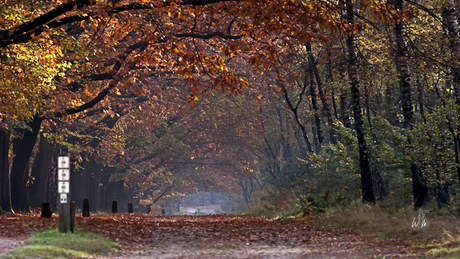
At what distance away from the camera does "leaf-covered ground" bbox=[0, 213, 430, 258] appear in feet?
31.8

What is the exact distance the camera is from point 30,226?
43.5ft

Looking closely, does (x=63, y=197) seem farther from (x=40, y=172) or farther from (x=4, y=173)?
(x=40, y=172)

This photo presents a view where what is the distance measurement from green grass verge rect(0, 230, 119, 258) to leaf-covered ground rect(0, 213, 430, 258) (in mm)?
447

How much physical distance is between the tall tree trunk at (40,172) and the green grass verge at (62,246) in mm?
13985

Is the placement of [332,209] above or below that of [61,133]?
below

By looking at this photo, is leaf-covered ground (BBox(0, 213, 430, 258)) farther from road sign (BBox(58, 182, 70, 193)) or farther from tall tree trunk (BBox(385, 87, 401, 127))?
tall tree trunk (BBox(385, 87, 401, 127))

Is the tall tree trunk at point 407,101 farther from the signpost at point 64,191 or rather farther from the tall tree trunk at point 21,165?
the tall tree trunk at point 21,165

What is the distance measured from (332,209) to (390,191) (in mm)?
2874

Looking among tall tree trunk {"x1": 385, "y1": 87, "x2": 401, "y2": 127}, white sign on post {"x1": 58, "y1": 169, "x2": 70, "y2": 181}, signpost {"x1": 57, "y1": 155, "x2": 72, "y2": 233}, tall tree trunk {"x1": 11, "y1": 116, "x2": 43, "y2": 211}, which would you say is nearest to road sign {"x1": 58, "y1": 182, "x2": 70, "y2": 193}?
signpost {"x1": 57, "y1": 155, "x2": 72, "y2": 233}

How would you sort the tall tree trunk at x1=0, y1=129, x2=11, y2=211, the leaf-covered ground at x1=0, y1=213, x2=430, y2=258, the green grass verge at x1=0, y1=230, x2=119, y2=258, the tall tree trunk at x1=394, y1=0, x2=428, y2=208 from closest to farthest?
the green grass verge at x1=0, y1=230, x2=119, y2=258 < the leaf-covered ground at x1=0, y1=213, x2=430, y2=258 < the tall tree trunk at x1=394, y1=0, x2=428, y2=208 < the tall tree trunk at x1=0, y1=129, x2=11, y2=211

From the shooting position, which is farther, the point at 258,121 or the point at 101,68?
the point at 258,121

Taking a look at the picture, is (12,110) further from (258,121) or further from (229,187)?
(229,187)

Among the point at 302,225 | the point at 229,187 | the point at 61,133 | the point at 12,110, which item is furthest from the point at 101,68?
the point at 229,187

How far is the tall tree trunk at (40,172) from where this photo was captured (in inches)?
969
